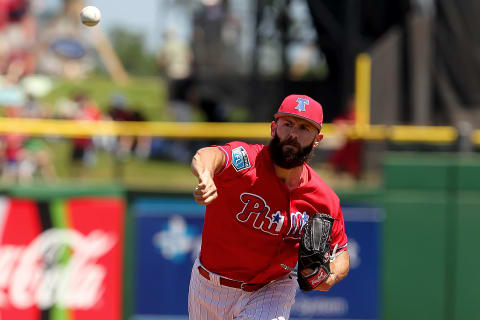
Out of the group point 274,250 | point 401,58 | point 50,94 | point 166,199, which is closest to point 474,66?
point 401,58

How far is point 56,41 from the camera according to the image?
30594mm

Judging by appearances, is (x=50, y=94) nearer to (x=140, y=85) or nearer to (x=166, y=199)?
(x=140, y=85)

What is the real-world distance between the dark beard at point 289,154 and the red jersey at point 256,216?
0.15 m

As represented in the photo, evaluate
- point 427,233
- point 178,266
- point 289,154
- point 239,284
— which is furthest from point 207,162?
point 427,233

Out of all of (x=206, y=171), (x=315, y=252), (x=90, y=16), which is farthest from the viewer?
(x=90, y=16)

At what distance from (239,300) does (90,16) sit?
1986mm

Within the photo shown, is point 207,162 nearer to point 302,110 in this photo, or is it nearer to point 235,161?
point 235,161

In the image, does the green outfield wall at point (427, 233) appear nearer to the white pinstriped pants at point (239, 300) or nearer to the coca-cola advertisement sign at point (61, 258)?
the coca-cola advertisement sign at point (61, 258)

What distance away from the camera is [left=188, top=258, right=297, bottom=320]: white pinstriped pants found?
4727 mm

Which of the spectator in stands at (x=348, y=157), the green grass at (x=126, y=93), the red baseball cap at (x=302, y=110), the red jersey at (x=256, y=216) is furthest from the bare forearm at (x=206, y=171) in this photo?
the green grass at (x=126, y=93)

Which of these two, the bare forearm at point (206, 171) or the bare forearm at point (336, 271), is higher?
the bare forearm at point (206, 171)

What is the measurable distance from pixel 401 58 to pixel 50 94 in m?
16.6

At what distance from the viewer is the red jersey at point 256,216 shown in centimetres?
448

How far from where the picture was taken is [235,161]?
4391mm
